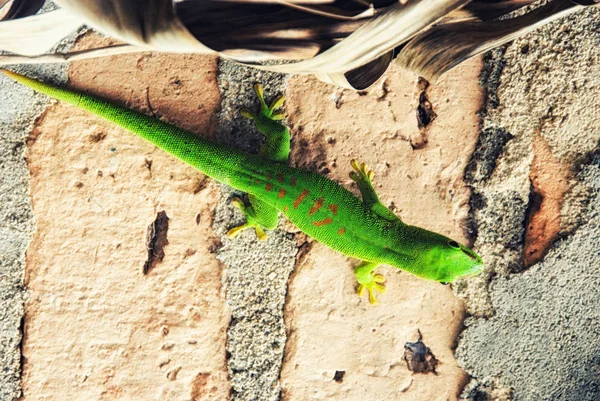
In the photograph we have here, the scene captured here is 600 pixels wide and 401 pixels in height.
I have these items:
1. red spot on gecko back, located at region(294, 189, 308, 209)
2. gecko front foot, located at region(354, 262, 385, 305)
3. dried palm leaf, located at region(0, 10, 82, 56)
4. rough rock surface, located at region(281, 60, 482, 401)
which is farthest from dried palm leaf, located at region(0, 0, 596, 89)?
gecko front foot, located at region(354, 262, 385, 305)

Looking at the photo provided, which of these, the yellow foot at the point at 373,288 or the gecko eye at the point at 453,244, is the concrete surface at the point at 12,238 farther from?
the gecko eye at the point at 453,244

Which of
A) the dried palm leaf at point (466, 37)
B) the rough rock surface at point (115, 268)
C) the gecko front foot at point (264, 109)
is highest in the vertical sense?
the dried palm leaf at point (466, 37)

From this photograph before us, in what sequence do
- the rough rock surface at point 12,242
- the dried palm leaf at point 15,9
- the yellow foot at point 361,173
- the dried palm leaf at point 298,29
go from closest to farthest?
the dried palm leaf at point 298,29 < the dried palm leaf at point 15,9 < the rough rock surface at point 12,242 < the yellow foot at point 361,173

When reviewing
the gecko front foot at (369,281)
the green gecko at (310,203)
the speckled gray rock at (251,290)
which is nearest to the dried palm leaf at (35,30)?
the green gecko at (310,203)

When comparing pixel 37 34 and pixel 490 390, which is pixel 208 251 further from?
pixel 490 390

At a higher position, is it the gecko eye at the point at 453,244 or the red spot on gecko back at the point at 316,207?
the red spot on gecko back at the point at 316,207

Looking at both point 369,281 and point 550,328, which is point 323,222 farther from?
point 550,328

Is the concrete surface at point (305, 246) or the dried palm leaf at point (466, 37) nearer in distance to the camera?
the dried palm leaf at point (466, 37)

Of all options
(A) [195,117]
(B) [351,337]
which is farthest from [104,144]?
(B) [351,337]
